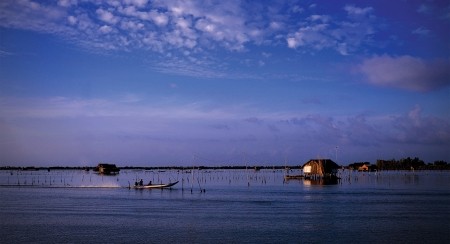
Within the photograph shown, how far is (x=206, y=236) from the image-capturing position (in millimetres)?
29641

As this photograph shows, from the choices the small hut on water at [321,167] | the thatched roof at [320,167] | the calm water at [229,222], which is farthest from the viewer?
the small hut on water at [321,167]

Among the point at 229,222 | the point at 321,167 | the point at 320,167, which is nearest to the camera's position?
the point at 229,222

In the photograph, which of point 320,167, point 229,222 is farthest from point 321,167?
point 229,222

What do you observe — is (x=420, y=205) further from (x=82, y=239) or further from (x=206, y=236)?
(x=82, y=239)

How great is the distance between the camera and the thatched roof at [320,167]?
101688mm

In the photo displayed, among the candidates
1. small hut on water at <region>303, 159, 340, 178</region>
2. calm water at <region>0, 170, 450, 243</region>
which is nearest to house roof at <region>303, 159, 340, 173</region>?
small hut on water at <region>303, 159, 340, 178</region>

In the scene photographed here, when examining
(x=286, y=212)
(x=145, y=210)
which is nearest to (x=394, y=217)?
(x=286, y=212)

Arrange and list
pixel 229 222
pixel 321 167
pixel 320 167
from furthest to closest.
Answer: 1. pixel 320 167
2. pixel 321 167
3. pixel 229 222

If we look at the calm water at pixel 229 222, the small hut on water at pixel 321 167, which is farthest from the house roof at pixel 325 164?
the calm water at pixel 229 222

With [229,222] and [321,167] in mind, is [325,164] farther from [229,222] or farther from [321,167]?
[229,222]

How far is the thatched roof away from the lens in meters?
102

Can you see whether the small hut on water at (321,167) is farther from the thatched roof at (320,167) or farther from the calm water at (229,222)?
the calm water at (229,222)

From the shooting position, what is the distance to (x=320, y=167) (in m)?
102

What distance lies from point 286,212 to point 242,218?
636cm
